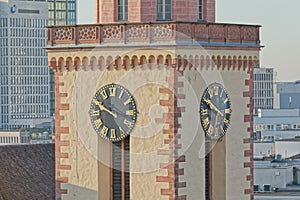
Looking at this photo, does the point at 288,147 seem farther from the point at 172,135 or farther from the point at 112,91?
the point at 172,135

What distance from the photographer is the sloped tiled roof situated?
190ft

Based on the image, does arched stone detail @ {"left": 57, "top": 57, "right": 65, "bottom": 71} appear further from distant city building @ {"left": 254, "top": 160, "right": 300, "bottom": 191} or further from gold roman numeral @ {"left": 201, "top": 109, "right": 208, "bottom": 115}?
distant city building @ {"left": 254, "top": 160, "right": 300, "bottom": 191}

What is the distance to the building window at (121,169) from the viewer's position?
3253 cm

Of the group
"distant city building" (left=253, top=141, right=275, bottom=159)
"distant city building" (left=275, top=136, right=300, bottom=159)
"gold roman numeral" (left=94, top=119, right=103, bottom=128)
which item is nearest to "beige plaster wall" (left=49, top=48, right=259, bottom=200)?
"gold roman numeral" (left=94, top=119, right=103, bottom=128)

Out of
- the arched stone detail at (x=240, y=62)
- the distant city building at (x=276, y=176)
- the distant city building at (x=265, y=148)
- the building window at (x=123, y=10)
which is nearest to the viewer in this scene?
the building window at (x=123, y=10)

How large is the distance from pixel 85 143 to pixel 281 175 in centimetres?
5447

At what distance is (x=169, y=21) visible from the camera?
3144cm

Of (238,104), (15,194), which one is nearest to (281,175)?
(15,194)

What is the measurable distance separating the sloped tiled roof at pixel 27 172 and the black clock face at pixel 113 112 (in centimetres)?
2447

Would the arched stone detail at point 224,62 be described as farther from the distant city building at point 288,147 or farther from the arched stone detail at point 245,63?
the distant city building at point 288,147

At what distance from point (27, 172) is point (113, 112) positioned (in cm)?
2795

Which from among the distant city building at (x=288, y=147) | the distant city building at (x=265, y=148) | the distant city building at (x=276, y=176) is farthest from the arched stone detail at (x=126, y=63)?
the distant city building at (x=265, y=148)

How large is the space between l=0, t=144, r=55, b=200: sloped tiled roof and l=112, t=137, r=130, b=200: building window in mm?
24251

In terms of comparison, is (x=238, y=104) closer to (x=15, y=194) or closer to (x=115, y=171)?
(x=115, y=171)
